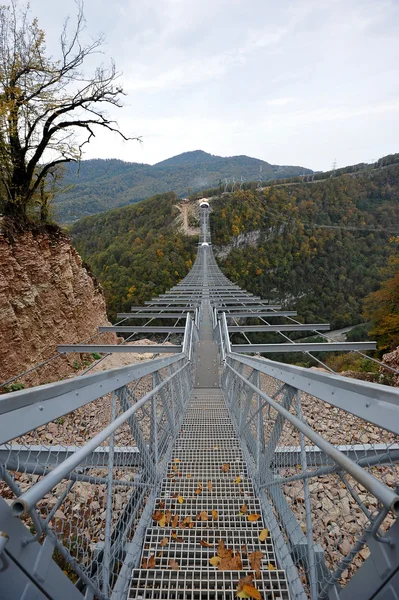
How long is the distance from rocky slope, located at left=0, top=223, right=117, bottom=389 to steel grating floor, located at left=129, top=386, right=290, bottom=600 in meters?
4.32

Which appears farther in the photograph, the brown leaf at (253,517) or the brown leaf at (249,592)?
the brown leaf at (253,517)

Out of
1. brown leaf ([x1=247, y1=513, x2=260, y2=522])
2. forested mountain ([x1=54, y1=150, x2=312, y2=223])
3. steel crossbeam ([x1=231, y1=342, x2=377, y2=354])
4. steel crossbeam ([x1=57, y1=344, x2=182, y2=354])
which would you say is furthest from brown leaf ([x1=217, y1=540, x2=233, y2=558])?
forested mountain ([x1=54, y1=150, x2=312, y2=223])

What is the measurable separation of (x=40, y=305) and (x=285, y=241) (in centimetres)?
5713

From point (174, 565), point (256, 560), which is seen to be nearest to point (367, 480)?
point (256, 560)

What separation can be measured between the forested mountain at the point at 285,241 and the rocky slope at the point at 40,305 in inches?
1140

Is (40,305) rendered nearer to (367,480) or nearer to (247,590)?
(247,590)

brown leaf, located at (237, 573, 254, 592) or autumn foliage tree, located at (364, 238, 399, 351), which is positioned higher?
brown leaf, located at (237, 573, 254, 592)

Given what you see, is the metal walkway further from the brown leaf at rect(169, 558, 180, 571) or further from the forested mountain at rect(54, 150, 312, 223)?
the forested mountain at rect(54, 150, 312, 223)

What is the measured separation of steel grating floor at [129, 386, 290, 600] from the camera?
162 centimetres

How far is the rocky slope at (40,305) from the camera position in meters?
5.63

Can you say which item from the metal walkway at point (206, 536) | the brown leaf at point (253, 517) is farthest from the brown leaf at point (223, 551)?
the brown leaf at point (253, 517)

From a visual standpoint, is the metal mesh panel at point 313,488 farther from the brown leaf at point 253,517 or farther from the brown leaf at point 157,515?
the brown leaf at point 157,515

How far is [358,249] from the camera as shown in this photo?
195 feet

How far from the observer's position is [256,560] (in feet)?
5.55
